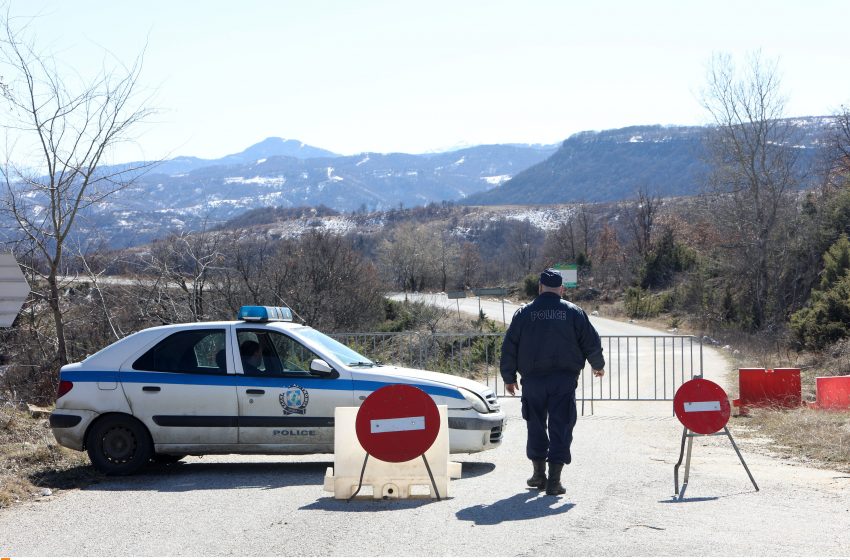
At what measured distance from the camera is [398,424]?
8.19 m

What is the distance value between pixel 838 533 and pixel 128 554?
15.9 feet

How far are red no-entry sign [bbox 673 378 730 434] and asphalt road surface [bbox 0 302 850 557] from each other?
1.82ft

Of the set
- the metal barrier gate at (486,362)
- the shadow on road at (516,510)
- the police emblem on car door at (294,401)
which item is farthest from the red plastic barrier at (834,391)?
the police emblem on car door at (294,401)

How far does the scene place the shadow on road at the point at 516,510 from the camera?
7.38 meters

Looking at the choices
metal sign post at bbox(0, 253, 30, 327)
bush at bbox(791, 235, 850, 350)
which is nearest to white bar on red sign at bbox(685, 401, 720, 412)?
metal sign post at bbox(0, 253, 30, 327)

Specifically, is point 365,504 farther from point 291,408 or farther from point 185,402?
point 185,402

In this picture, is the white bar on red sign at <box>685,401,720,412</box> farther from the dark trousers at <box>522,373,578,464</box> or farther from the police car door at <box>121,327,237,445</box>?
the police car door at <box>121,327,237,445</box>

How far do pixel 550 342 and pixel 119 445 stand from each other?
4.66m

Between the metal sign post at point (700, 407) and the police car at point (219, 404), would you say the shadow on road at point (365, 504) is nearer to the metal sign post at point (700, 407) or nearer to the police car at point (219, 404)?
the police car at point (219, 404)

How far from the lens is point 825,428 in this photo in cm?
1205

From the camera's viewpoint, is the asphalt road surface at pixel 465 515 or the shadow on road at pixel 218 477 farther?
the shadow on road at pixel 218 477

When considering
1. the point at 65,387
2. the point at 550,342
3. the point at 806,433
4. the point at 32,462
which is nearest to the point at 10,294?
the point at 65,387

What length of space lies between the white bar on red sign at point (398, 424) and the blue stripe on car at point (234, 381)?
1826 mm

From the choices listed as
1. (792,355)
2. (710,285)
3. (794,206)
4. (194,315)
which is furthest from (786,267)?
(194,315)
